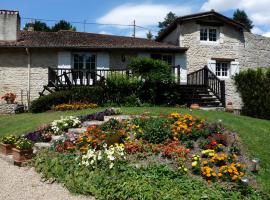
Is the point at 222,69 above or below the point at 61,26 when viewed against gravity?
below

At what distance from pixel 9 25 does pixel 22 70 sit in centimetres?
311

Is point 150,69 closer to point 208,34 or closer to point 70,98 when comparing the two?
point 70,98

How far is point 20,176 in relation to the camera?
25.6 feet

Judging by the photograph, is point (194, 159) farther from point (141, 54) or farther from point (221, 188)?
point (141, 54)

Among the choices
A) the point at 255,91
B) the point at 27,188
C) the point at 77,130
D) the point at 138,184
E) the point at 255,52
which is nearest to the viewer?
the point at 138,184

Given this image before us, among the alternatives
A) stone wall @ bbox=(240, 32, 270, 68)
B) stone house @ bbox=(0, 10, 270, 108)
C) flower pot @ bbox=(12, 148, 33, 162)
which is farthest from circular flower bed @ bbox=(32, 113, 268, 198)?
stone wall @ bbox=(240, 32, 270, 68)

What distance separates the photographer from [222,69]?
24312 millimetres

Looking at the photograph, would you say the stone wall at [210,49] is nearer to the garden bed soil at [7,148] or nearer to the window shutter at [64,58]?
the window shutter at [64,58]

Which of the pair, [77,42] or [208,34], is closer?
[77,42]

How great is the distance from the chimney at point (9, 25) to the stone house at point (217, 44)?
9.51 meters

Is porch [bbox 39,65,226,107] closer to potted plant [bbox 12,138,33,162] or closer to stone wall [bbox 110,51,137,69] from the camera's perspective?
stone wall [bbox 110,51,137,69]

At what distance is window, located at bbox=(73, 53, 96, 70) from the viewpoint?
71.9 feet

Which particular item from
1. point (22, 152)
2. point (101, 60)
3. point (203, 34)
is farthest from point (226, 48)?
point (22, 152)

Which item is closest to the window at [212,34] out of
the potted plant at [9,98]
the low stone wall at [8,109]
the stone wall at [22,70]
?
the stone wall at [22,70]
